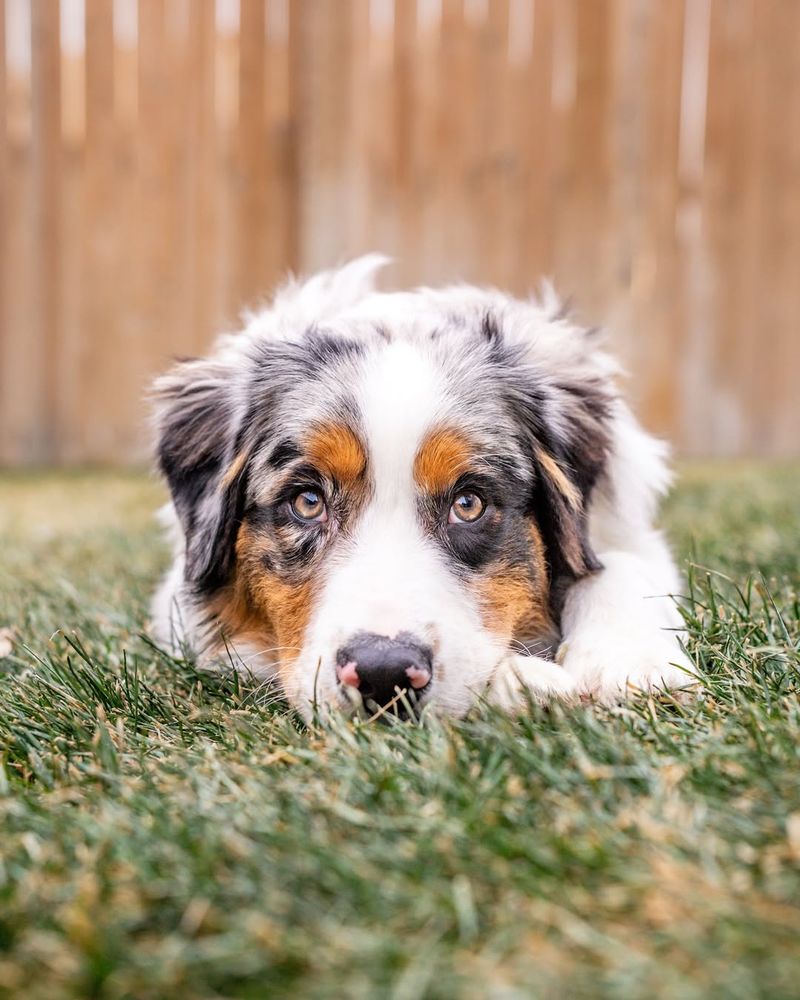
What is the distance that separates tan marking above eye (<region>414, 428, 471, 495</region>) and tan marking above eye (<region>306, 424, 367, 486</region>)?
141 millimetres

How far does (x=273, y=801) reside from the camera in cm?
183

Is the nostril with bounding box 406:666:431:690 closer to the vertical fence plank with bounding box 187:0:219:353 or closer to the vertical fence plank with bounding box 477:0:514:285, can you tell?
the vertical fence plank with bounding box 187:0:219:353

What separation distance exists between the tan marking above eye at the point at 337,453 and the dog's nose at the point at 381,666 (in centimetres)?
59

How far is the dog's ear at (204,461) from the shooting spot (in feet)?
10.4

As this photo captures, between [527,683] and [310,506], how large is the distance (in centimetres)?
80

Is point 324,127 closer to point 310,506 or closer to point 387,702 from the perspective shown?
point 310,506

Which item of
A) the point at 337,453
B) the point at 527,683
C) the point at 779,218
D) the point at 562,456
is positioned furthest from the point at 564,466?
the point at 779,218

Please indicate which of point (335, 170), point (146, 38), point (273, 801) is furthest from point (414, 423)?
point (146, 38)

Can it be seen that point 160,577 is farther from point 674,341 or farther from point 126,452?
point 674,341

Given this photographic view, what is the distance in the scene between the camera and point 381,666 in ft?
7.50

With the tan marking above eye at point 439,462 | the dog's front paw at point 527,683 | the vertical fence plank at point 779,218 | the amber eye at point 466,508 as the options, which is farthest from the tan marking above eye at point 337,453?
the vertical fence plank at point 779,218

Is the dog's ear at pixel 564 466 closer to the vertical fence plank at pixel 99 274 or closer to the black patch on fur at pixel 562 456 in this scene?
the black patch on fur at pixel 562 456

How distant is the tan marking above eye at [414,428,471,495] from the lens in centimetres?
280

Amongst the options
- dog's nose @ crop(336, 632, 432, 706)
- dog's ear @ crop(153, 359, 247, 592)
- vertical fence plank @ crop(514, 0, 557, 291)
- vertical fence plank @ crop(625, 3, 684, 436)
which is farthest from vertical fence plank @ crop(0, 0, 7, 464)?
dog's nose @ crop(336, 632, 432, 706)
